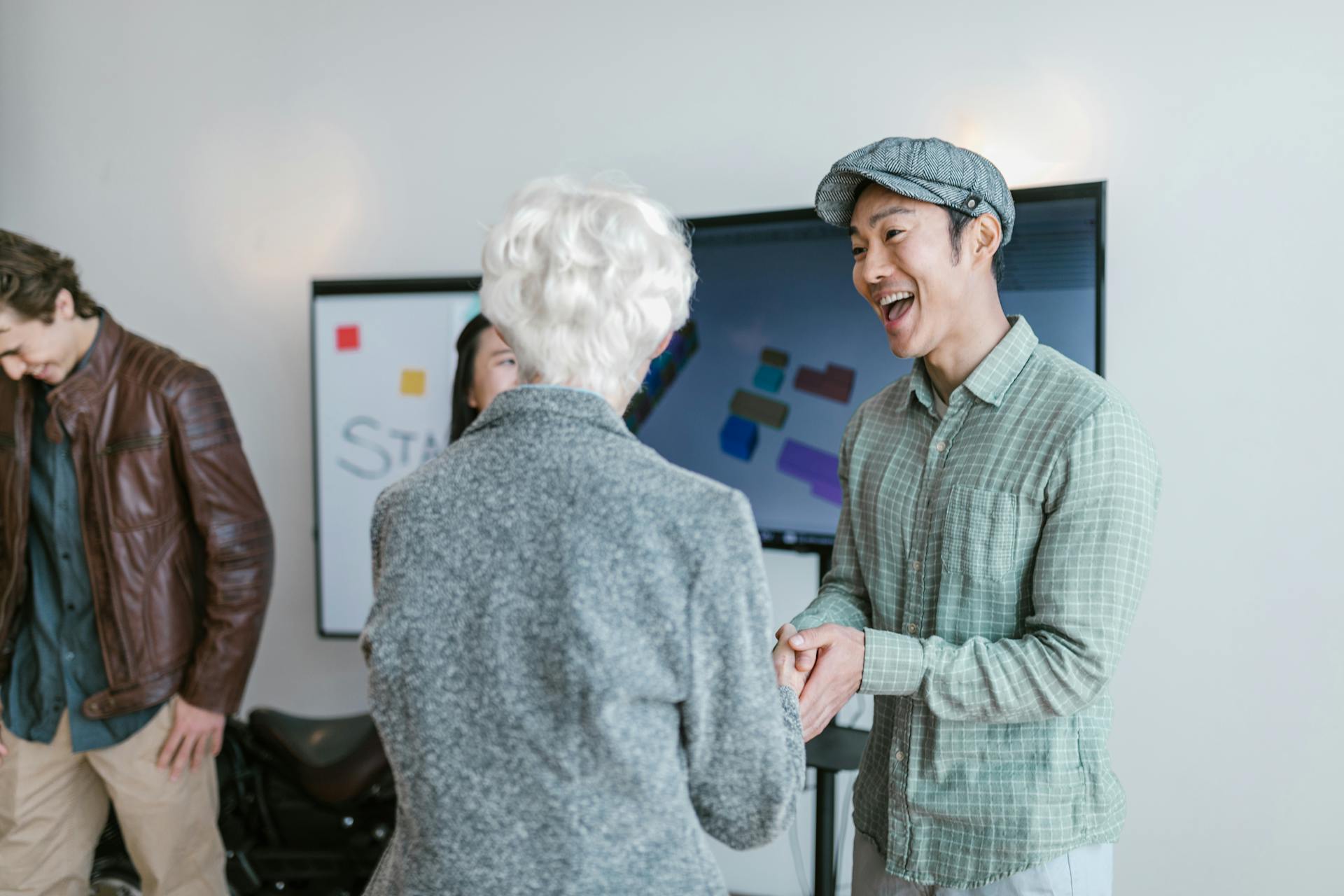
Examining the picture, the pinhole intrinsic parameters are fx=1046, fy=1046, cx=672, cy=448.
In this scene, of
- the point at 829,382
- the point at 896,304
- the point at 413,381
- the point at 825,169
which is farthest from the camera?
the point at 413,381

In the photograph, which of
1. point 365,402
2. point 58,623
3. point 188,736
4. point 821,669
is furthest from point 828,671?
point 365,402

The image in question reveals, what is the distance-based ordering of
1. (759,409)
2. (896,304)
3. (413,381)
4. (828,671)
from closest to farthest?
(828,671) → (896,304) → (759,409) → (413,381)

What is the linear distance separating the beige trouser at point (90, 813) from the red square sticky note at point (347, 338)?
1192mm

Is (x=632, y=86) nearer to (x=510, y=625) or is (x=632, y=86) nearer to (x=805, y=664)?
(x=805, y=664)

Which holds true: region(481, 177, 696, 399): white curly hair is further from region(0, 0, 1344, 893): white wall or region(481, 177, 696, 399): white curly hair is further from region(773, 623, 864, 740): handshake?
region(0, 0, 1344, 893): white wall

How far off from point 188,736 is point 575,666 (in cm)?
170

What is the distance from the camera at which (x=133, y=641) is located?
7.23 feet

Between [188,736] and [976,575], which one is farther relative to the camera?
[188,736]

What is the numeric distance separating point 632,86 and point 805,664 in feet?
6.34

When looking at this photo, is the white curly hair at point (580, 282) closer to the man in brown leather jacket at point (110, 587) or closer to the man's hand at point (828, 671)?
the man's hand at point (828, 671)

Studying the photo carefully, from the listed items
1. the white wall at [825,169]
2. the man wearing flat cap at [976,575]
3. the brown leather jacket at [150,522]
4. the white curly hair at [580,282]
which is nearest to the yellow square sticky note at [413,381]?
the white wall at [825,169]

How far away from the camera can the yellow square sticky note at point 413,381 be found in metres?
3.03

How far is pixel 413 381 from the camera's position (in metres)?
3.04

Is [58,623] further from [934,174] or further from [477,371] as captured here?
[934,174]
